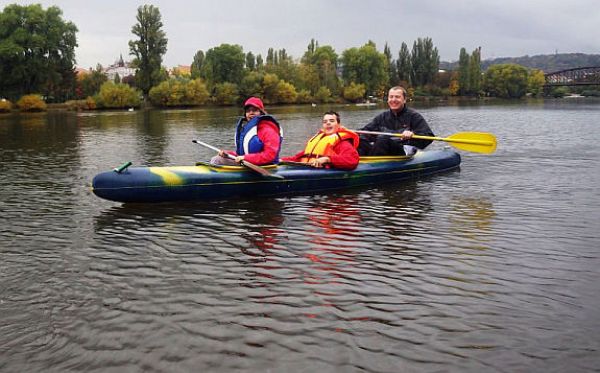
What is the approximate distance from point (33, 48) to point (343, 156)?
192ft

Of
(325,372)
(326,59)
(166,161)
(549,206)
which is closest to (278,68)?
(326,59)

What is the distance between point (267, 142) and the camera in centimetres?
1016

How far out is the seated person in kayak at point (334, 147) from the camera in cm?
1075

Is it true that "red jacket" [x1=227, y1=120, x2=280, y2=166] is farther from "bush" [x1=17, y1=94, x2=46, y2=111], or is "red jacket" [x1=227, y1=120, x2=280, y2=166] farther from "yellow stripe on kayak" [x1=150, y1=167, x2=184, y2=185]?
"bush" [x1=17, y1=94, x2=46, y2=111]

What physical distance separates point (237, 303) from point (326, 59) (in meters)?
97.5

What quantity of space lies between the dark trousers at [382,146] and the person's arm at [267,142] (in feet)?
10.5

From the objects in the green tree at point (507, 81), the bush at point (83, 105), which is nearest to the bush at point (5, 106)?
the bush at point (83, 105)

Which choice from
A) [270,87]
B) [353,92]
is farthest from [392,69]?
[270,87]

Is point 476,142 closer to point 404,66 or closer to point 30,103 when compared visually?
point 30,103

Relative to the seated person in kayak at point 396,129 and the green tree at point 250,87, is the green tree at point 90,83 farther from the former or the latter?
the seated person in kayak at point 396,129

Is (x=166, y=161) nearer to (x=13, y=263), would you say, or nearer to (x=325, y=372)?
(x=13, y=263)

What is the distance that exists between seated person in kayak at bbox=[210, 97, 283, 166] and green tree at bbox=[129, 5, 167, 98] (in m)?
61.1

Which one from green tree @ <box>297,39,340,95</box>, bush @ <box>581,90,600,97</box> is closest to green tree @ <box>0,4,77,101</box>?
green tree @ <box>297,39,340,95</box>

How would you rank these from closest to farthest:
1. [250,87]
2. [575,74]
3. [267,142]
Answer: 1. [267,142]
2. [250,87]
3. [575,74]
